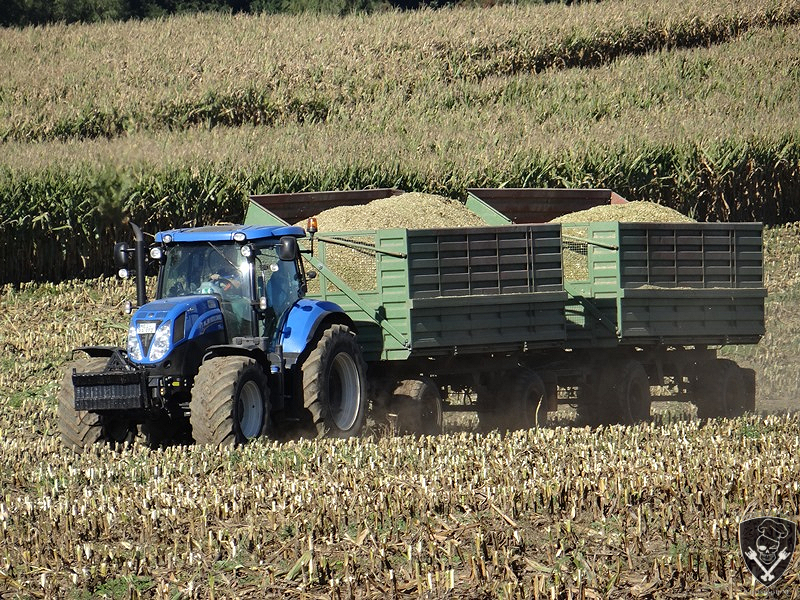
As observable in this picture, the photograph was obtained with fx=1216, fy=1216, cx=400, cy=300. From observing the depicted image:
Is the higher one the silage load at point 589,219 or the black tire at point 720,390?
the silage load at point 589,219

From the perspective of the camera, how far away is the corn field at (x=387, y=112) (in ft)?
64.8

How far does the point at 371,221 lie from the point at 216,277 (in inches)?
106

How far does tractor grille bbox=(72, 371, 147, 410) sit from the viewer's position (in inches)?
377

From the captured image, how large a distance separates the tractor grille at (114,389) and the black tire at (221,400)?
0.43 metres

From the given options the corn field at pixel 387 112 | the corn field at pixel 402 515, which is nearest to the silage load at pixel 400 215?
the corn field at pixel 402 515

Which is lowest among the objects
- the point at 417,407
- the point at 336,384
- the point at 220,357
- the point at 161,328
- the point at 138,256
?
the point at 417,407

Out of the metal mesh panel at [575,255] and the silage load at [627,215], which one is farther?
the silage load at [627,215]

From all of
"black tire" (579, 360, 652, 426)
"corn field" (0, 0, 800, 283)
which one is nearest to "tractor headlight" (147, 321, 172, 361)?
"black tire" (579, 360, 652, 426)

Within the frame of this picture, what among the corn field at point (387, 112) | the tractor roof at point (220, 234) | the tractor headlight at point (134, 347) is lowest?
the tractor headlight at point (134, 347)

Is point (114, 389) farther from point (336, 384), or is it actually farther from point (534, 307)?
point (534, 307)

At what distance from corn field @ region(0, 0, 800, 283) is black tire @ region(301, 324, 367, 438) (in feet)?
25.1

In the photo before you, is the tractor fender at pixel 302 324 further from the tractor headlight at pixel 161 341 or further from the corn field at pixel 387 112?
the corn field at pixel 387 112

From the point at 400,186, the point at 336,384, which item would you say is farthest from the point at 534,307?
the point at 400,186

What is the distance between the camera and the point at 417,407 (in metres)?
11.6
